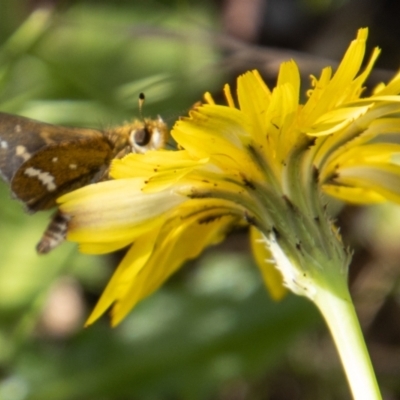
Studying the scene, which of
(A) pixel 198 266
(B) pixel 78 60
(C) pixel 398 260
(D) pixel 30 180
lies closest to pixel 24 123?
(D) pixel 30 180

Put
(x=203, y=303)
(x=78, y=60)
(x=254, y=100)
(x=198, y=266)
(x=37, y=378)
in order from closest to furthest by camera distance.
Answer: (x=254, y=100) < (x=37, y=378) < (x=203, y=303) < (x=78, y=60) < (x=198, y=266)

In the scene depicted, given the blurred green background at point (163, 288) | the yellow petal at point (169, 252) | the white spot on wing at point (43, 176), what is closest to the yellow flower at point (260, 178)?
the yellow petal at point (169, 252)

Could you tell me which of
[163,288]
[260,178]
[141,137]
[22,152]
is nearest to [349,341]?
[260,178]

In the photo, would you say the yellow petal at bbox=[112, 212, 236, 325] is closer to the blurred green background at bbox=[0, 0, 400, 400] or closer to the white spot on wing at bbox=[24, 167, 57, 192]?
the white spot on wing at bbox=[24, 167, 57, 192]

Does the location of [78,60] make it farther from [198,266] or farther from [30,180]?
[30,180]

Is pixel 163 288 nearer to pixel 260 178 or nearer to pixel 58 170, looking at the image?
pixel 58 170

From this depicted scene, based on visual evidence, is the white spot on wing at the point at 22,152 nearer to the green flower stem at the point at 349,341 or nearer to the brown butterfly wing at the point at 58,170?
the brown butterfly wing at the point at 58,170
